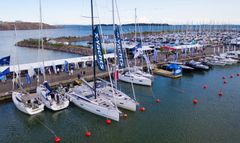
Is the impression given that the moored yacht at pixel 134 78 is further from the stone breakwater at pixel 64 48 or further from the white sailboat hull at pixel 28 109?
the stone breakwater at pixel 64 48

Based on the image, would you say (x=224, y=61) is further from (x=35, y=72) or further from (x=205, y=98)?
(x=35, y=72)

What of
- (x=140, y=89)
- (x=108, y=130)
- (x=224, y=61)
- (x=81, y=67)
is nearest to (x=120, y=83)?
(x=140, y=89)

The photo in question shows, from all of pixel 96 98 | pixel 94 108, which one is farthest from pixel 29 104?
pixel 96 98

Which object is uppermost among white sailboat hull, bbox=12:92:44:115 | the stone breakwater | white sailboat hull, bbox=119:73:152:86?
the stone breakwater

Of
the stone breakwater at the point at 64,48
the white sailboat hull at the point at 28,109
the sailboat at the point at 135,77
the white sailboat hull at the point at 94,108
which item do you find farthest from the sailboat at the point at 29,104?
the stone breakwater at the point at 64,48

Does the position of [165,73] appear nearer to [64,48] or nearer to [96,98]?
[96,98]

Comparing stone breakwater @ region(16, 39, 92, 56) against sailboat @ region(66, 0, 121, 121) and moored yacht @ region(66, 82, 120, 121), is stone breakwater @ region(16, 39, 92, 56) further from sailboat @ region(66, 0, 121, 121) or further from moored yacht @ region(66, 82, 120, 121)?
sailboat @ region(66, 0, 121, 121)

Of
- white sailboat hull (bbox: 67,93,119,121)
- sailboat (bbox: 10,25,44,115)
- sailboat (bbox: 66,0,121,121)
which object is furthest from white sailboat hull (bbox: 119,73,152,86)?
sailboat (bbox: 10,25,44,115)

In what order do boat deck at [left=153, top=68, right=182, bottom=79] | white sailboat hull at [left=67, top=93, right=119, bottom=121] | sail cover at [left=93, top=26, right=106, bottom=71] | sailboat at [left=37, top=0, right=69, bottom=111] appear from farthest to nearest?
boat deck at [left=153, top=68, right=182, bottom=79] < sailboat at [left=37, top=0, right=69, bottom=111] < sail cover at [left=93, top=26, right=106, bottom=71] < white sailboat hull at [left=67, top=93, right=119, bottom=121]
